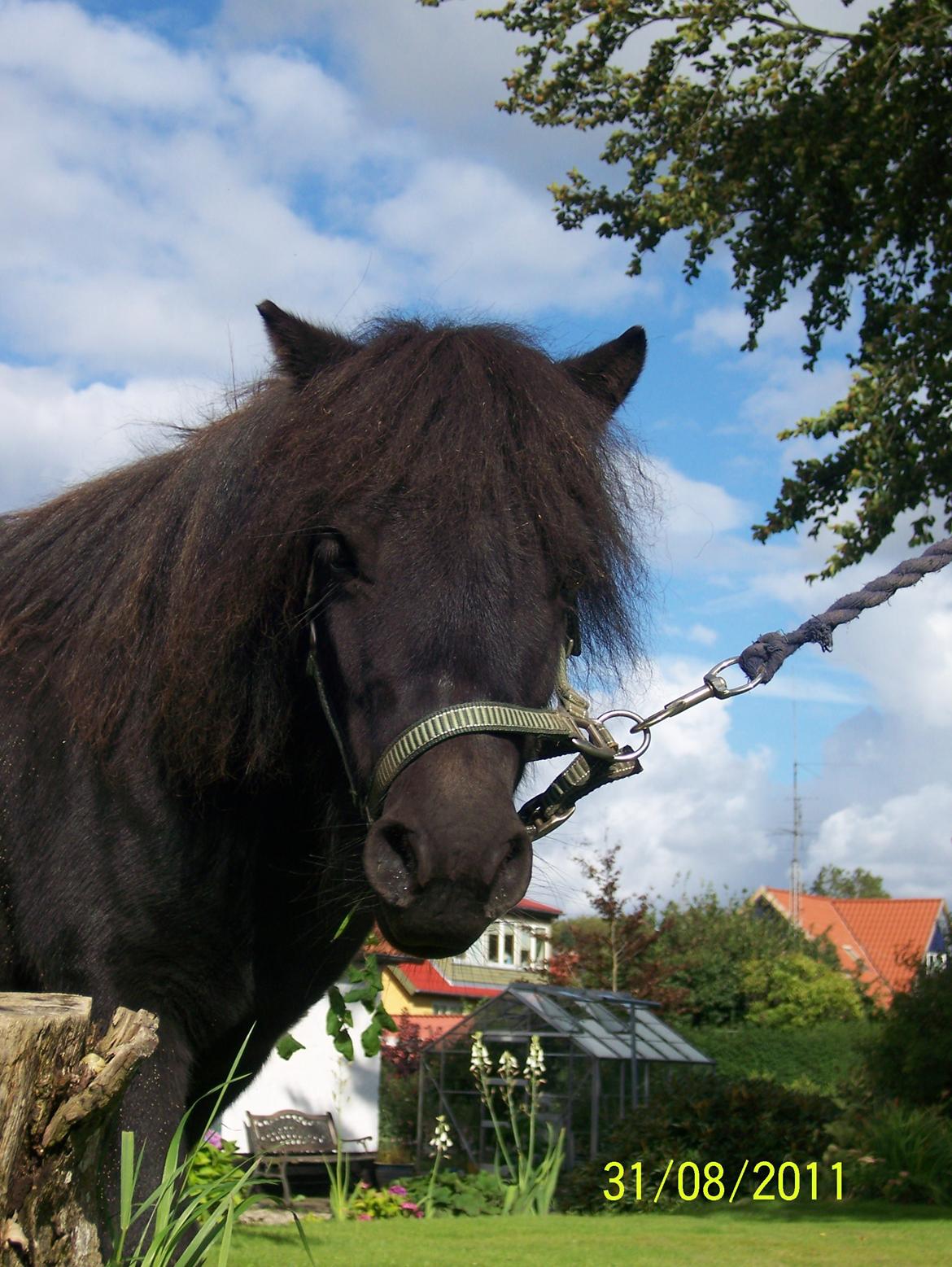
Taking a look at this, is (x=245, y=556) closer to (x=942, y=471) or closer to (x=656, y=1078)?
(x=942, y=471)

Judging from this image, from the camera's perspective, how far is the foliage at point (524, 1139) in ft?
47.6

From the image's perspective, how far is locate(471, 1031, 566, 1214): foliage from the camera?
1452 cm

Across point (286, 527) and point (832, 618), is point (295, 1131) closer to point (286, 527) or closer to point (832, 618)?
point (832, 618)

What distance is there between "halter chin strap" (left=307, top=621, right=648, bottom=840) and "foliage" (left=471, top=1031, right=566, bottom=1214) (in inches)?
455

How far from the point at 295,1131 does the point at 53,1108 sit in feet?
55.3

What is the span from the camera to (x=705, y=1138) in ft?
55.3

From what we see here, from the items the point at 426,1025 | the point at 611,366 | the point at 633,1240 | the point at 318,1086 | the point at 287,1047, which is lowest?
the point at 633,1240

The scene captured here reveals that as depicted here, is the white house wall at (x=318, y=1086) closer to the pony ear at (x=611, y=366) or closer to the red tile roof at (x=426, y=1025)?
the red tile roof at (x=426, y=1025)

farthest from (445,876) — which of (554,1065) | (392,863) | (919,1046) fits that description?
(554,1065)

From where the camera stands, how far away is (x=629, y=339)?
10.7 feet

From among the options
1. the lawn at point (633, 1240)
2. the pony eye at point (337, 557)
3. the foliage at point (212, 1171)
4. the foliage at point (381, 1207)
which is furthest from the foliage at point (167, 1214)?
the foliage at point (381, 1207)

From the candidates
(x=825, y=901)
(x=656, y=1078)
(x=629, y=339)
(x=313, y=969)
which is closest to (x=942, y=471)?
(x=629, y=339)

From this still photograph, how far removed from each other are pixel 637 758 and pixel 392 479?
99 cm

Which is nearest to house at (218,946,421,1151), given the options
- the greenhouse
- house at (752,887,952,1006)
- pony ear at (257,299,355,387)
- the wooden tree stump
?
the greenhouse
